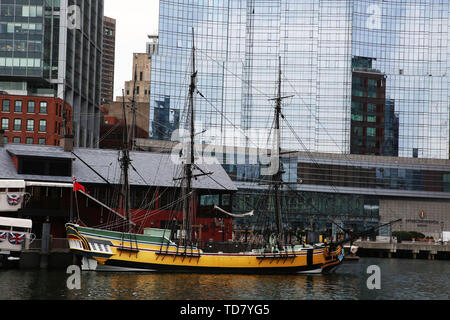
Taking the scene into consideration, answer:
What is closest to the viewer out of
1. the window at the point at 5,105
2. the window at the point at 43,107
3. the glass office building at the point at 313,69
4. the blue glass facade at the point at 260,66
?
the window at the point at 5,105

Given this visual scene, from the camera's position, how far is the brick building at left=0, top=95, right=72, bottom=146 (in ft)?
401

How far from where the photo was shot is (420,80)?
156 meters

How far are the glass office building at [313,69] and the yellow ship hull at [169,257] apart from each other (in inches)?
3747

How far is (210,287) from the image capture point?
4678 cm

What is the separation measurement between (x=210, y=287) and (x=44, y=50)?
93.7 meters

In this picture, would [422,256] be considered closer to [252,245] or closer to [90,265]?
[252,245]

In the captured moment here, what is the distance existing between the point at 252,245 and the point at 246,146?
92331mm

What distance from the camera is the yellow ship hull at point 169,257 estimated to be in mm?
54113

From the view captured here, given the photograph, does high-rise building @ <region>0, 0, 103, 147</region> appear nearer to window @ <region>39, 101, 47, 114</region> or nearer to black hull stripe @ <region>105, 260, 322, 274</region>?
window @ <region>39, 101, 47, 114</region>

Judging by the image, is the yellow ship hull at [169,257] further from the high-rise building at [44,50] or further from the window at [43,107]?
the high-rise building at [44,50]

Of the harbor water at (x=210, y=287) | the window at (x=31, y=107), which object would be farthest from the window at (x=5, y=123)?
the harbor water at (x=210, y=287)

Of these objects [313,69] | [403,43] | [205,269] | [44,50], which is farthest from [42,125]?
[403,43]

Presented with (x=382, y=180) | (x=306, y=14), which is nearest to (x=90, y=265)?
(x=382, y=180)

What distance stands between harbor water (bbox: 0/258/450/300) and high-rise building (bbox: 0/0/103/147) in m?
81.8
